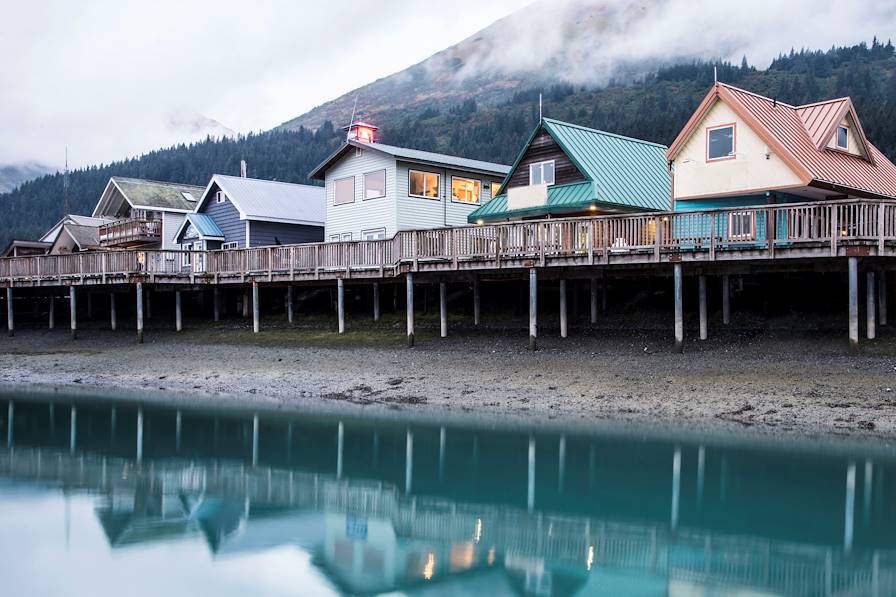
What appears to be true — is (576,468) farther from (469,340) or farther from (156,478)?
(469,340)

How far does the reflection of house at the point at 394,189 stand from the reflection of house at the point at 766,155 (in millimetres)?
14312

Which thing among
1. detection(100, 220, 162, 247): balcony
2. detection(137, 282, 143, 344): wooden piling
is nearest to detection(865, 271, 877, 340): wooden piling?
detection(137, 282, 143, 344): wooden piling

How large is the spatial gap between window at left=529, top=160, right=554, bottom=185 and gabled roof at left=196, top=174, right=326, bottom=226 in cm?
1699

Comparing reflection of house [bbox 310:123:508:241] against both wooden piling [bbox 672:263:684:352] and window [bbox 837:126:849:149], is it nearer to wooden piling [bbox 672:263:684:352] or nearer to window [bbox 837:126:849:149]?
wooden piling [bbox 672:263:684:352]

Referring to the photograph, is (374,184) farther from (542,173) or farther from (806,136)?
(806,136)

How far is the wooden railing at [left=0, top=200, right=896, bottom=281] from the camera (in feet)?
→ 81.1

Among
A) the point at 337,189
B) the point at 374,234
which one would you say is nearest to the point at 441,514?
the point at 374,234

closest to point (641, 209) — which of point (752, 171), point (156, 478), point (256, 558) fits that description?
point (752, 171)

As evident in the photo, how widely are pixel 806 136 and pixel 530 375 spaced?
1297 cm

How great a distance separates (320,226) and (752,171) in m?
27.4

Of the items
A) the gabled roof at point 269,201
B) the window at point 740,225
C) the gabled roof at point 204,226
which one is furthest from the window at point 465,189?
the window at point 740,225

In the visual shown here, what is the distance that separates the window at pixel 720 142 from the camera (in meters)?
29.9

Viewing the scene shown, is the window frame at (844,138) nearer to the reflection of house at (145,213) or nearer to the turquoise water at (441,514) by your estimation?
the turquoise water at (441,514)

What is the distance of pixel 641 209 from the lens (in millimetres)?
34531
